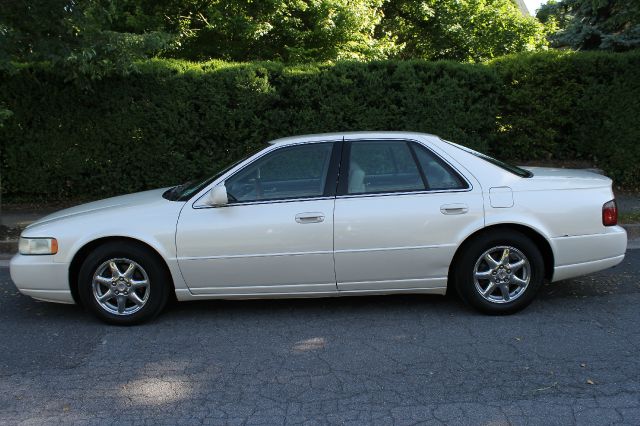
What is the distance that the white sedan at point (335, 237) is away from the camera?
4.84m

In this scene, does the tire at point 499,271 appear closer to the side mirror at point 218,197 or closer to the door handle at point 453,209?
the door handle at point 453,209

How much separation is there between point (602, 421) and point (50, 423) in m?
3.07

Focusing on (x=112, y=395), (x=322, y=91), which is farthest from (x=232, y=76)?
(x=112, y=395)

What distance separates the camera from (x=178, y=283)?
16.2ft

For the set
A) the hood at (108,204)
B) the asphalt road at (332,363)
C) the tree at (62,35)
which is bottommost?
the asphalt road at (332,363)

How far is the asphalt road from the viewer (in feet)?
11.7

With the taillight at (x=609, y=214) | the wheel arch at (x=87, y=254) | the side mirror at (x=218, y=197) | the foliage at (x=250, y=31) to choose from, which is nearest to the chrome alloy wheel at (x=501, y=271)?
the taillight at (x=609, y=214)

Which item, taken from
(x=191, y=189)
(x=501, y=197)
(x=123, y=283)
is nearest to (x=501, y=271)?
(x=501, y=197)

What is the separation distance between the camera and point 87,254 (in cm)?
501

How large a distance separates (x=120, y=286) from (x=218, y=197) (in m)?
1.07

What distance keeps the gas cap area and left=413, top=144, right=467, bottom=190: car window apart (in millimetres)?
233

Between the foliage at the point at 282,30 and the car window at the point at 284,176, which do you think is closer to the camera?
the car window at the point at 284,176

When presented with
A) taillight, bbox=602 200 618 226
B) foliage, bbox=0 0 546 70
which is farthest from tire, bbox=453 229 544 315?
foliage, bbox=0 0 546 70

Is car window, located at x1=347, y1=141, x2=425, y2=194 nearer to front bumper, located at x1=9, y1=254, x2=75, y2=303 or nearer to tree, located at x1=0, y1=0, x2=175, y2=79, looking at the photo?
front bumper, located at x1=9, y1=254, x2=75, y2=303
